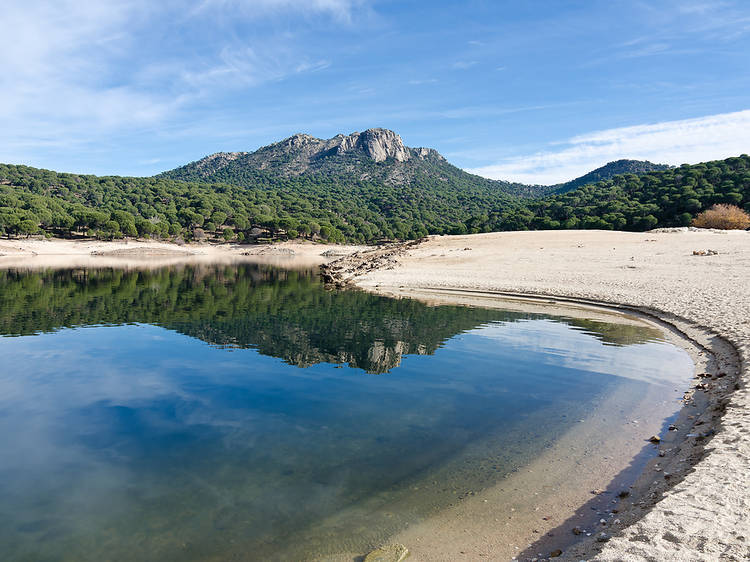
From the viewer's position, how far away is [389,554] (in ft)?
20.9

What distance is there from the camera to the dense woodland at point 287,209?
89.2 metres

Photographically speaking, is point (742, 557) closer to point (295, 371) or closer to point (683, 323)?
point (295, 371)

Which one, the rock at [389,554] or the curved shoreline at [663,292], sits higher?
the curved shoreline at [663,292]

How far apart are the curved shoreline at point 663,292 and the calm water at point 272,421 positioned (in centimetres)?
282

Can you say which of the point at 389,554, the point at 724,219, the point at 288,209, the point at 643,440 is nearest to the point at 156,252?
the point at 288,209

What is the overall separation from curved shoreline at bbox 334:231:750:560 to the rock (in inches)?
90.5

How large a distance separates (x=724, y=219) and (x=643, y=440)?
7281 centimetres

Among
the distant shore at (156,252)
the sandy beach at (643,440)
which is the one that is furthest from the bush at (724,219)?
the distant shore at (156,252)

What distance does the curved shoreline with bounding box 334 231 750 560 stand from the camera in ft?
18.7

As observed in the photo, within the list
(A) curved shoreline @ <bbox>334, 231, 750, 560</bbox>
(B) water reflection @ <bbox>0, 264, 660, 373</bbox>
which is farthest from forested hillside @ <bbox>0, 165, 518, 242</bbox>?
(B) water reflection @ <bbox>0, 264, 660, 373</bbox>

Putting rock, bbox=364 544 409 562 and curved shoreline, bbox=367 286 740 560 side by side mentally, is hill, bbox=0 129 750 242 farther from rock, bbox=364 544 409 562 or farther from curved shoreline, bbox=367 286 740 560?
rock, bbox=364 544 409 562

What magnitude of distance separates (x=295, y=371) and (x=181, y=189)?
176020mm

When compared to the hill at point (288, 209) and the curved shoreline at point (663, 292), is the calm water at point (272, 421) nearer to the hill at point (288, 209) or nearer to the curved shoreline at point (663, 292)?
the curved shoreline at point (663, 292)

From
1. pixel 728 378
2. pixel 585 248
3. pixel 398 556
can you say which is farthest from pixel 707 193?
pixel 398 556
